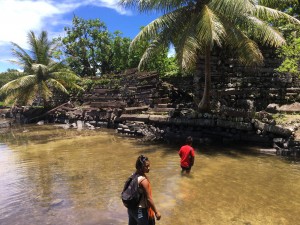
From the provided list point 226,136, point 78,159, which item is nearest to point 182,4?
point 226,136

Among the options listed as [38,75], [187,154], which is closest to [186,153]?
[187,154]

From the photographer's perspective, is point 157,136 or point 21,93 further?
point 21,93

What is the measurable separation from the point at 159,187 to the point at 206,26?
7279 millimetres

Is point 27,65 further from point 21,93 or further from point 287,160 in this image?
point 287,160

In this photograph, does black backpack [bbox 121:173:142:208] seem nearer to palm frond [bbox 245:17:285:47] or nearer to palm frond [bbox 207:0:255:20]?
palm frond [bbox 207:0:255:20]

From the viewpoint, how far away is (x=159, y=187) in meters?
8.41

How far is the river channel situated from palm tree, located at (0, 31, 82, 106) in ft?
49.9

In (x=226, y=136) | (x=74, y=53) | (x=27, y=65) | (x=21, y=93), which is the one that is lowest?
(x=226, y=136)

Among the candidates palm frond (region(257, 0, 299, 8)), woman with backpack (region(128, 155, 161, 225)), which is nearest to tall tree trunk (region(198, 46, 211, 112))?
palm frond (region(257, 0, 299, 8))

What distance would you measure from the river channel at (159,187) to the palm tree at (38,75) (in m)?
15.2

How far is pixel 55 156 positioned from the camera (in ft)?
43.1

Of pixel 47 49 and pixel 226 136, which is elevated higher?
pixel 47 49

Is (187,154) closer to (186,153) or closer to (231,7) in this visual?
(186,153)

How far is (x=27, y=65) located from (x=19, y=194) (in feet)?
78.2
